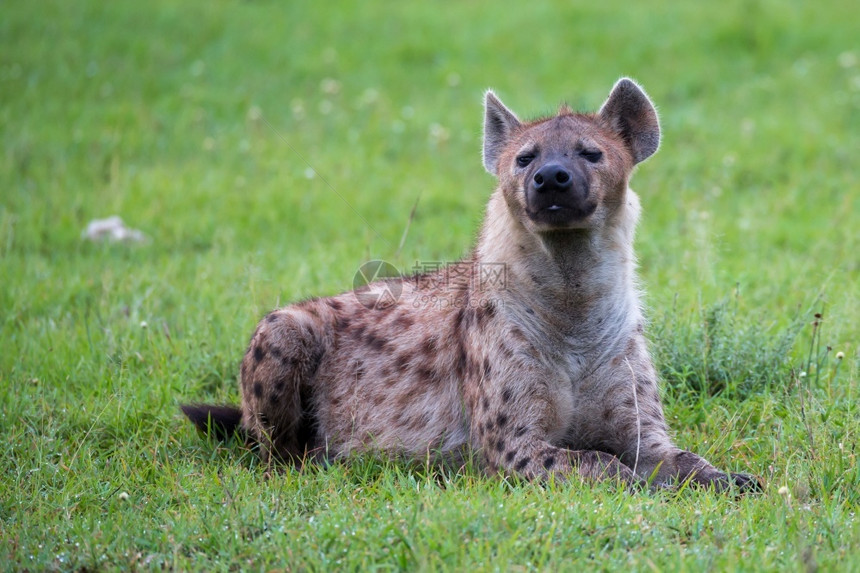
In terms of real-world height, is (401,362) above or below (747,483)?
above

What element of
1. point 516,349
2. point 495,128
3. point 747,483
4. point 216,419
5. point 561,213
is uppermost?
point 495,128

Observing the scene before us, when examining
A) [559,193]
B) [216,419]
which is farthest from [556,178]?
[216,419]

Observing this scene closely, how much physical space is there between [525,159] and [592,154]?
296 millimetres

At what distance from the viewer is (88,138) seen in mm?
9539

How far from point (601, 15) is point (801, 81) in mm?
2914

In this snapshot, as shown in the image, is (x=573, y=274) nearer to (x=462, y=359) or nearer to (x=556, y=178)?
(x=556, y=178)

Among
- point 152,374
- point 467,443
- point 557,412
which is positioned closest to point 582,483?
point 557,412

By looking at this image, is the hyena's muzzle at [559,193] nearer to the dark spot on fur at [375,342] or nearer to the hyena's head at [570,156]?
the hyena's head at [570,156]

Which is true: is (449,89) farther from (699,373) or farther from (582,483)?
(582,483)

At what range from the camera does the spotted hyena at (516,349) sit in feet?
13.3

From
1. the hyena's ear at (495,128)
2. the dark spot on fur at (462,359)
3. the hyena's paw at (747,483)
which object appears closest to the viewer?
the hyena's paw at (747,483)

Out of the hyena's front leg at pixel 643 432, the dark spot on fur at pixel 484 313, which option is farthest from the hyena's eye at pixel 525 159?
the hyena's front leg at pixel 643 432

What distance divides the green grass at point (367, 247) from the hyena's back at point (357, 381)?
214mm

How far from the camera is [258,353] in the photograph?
4.60 meters
